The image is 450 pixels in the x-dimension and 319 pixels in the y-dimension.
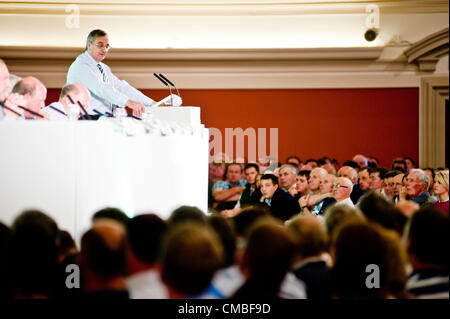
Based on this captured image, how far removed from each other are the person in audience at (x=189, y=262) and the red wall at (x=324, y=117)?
28.1 ft

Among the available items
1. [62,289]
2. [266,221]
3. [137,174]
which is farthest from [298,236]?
[137,174]

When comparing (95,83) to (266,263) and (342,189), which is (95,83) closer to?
(342,189)

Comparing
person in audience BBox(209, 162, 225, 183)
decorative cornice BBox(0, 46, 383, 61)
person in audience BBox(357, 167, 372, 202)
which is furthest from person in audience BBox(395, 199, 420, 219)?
decorative cornice BBox(0, 46, 383, 61)

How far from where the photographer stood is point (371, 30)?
35.0ft

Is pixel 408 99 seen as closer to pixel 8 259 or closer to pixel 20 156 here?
pixel 20 156

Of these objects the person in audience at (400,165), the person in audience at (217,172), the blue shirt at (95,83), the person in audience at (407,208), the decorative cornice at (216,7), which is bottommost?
the person in audience at (407,208)

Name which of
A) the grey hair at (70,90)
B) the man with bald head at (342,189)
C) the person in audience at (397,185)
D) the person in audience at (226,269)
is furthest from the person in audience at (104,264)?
the person in audience at (397,185)

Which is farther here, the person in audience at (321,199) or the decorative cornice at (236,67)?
the decorative cornice at (236,67)

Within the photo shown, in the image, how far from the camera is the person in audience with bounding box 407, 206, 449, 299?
8.81 ft

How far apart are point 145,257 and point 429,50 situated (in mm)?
8622

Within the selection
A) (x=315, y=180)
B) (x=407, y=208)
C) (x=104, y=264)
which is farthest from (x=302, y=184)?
(x=104, y=264)

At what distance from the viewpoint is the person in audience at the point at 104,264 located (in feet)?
8.32

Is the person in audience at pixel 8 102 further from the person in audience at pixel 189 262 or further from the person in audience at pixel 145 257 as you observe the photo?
the person in audience at pixel 189 262

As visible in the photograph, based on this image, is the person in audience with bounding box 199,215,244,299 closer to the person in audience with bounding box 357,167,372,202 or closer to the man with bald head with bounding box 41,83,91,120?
the man with bald head with bounding box 41,83,91,120
